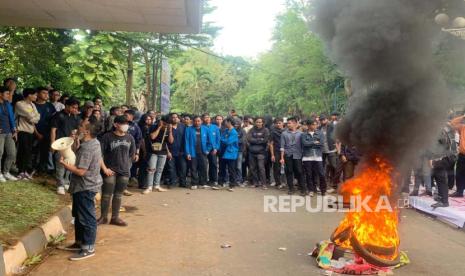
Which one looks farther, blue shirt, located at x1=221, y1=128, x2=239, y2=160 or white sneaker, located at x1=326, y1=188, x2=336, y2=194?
blue shirt, located at x1=221, y1=128, x2=239, y2=160

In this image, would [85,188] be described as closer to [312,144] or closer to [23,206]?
[23,206]

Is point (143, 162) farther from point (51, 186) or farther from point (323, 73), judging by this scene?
point (323, 73)

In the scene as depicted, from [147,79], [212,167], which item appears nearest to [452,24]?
[212,167]

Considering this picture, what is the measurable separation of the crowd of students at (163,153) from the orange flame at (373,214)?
1.05 meters

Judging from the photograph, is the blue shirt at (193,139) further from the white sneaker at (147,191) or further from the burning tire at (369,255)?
the burning tire at (369,255)

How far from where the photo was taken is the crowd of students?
22.2 feet

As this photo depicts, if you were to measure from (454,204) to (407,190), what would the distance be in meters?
1.23

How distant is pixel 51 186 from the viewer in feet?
→ 27.7

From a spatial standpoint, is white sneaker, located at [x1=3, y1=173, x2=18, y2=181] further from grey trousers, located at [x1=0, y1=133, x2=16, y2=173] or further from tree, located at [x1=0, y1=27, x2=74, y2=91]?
tree, located at [x1=0, y1=27, x2=74, y2=91]

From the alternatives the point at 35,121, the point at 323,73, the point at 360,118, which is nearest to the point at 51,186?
the point at 35,121

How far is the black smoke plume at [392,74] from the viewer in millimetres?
5453

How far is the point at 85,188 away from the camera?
213 inches

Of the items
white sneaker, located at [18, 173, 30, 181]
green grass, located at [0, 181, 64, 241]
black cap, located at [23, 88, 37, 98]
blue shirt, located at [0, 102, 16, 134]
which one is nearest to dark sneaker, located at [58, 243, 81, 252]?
green grass, located at [0, 181, 64, 241]

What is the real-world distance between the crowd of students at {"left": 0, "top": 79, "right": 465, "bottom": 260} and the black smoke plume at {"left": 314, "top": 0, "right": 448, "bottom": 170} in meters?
1.05
